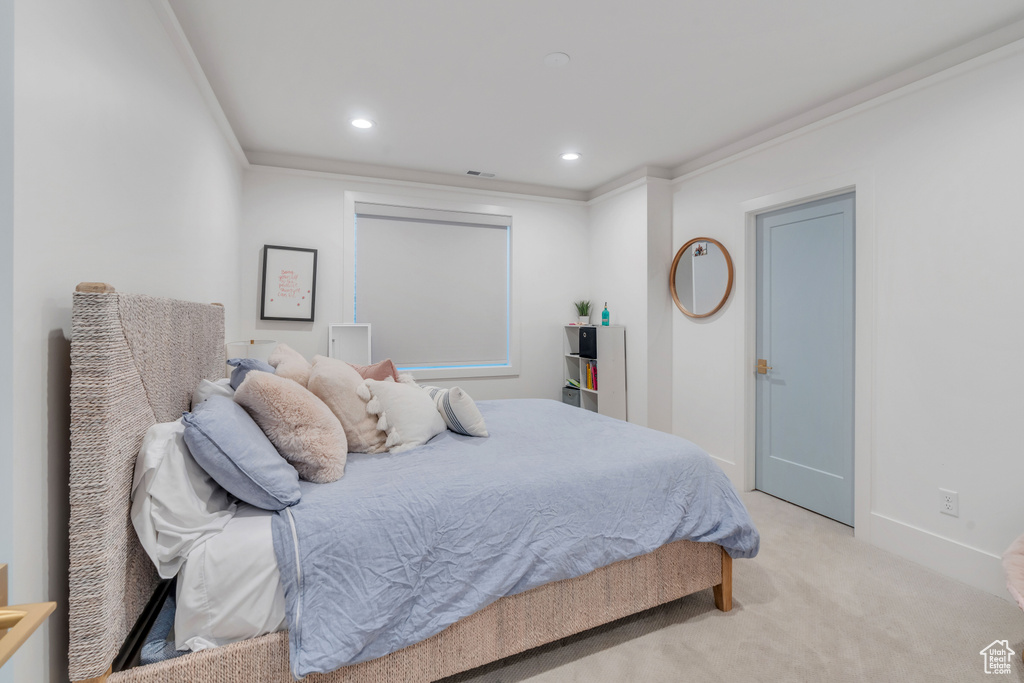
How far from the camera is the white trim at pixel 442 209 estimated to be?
4000 millimetres

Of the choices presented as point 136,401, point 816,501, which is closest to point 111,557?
point 136,401

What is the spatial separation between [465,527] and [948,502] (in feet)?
8.04

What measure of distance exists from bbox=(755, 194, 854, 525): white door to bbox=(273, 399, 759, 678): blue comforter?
4.78 ft

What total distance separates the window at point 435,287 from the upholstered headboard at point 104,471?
9.12 feet

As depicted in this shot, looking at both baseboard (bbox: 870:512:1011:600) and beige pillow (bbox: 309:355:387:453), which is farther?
baseboard (bbox: 870:512:1011:600)

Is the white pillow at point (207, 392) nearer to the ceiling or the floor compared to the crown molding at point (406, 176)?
nearer to the floor

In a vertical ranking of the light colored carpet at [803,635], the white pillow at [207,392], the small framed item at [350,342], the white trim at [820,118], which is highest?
the white trim at [820,118]

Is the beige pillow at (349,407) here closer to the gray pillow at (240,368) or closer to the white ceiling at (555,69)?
the gray pillow at (240,368)

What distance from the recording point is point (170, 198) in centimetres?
207

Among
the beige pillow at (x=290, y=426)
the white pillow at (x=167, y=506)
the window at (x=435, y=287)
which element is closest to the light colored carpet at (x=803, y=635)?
the beige pillow at (x=290, y=426)

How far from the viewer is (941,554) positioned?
7.86 ft

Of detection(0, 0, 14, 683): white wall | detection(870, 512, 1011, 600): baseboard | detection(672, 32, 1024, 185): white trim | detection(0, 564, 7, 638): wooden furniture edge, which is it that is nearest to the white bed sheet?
detection(0, 0, 14, 683): white wall

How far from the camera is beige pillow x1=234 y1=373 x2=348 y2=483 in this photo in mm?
1653

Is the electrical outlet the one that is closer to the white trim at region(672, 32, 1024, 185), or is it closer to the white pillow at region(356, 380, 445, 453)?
the white trim at region(672, 32, 1024, 185)
